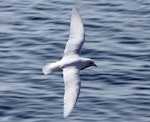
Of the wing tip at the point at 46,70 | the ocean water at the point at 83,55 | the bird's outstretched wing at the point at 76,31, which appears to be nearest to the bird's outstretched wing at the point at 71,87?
the wing tip at the point at 46,70

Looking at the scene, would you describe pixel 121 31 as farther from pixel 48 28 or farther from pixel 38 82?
pixel 38 82

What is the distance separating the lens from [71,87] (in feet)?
53.6

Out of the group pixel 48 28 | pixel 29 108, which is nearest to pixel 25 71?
pixel 29 108

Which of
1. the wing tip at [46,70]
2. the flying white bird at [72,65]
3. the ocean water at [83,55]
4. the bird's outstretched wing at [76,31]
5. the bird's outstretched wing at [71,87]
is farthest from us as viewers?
the ocean water at [83,55]

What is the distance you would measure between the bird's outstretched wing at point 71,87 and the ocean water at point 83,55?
209 cm

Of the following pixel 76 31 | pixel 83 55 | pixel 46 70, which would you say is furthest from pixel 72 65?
pixel 83 55

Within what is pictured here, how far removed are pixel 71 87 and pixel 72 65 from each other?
3.14 ft

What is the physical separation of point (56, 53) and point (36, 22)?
10.5 feet

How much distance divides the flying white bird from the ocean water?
1684 millimetres

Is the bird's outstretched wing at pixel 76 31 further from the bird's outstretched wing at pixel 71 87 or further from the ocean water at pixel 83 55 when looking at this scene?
the ocean water at pixel 83 55

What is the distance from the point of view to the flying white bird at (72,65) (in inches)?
619

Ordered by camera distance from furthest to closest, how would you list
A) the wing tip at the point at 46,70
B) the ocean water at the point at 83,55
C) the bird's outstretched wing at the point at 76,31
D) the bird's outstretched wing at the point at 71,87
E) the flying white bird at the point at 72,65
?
the ocean water at the point at 83,55 < the bird's outstretched wing at the point at 76,31 < the wing tip at the point at 46,70 < the flying white bird at the point at 72,65 < the bird's outstretched wing at the point at 71,87

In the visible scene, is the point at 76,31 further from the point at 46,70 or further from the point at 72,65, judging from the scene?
the point at 46,70

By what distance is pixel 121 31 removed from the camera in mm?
24344
